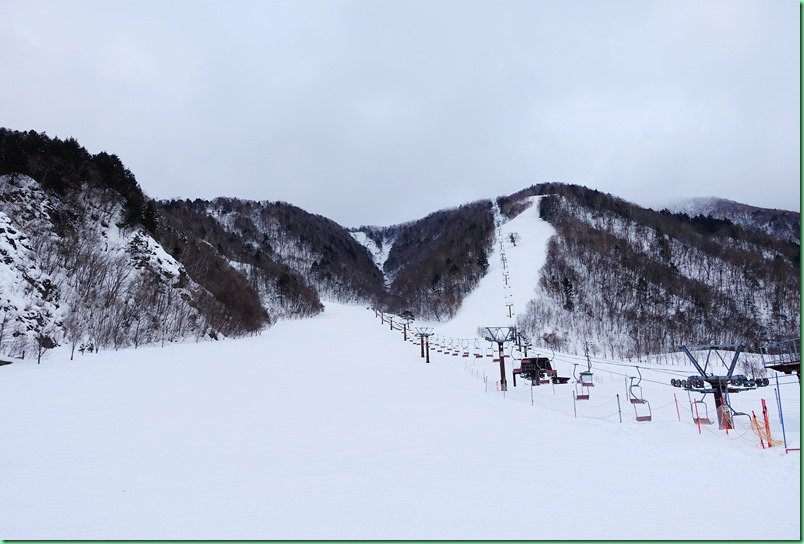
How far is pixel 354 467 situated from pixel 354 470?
14 cm

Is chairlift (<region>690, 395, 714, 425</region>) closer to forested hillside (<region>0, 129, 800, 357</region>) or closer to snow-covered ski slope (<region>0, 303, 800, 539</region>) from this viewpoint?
snow-covered ski slope (<region>0, 303, 800, 539</region>)

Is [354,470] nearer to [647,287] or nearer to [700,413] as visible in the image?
[700,413]

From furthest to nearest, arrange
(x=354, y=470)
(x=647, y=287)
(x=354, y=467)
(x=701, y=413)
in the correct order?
1. (x=647, y=287)
2. (x=701, y=413)
3. (x=354, y=467)
4. (x=354, y=470)

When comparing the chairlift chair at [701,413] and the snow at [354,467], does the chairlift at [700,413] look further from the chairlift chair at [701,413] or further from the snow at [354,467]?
the snow at [354,467]

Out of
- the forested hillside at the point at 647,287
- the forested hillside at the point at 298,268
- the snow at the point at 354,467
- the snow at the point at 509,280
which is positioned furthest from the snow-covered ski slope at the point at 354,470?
the forested hillside at the point at 647,287

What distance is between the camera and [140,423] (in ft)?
29.0

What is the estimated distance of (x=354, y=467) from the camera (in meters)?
6.71

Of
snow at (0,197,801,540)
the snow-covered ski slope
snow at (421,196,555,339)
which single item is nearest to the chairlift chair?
snow at (0,197,801,540)

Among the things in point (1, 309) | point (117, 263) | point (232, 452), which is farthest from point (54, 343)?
point (232, 452)

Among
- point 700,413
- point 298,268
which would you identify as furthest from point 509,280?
point 298,268

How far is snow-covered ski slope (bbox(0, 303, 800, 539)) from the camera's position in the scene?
4.75 metres

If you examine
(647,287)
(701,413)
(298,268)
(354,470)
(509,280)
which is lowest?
(701,413)

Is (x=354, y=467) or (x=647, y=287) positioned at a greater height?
(x=647, y=287)

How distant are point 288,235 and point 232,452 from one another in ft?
493
